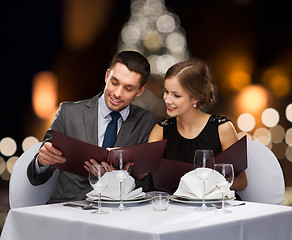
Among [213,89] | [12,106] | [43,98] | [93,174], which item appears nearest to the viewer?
[93,174]

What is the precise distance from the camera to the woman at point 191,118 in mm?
2342

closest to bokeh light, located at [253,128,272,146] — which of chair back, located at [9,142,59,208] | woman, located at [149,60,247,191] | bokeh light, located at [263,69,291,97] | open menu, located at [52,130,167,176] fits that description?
bokeh light, located at [263,69,291,97]

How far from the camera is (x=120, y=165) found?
1.70 m

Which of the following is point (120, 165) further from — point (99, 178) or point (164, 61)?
point (164, 61)

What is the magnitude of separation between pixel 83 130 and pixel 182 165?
0.69 metres

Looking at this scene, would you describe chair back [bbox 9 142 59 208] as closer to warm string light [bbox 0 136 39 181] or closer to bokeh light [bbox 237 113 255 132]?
bokeh light [bbox 237 113 255 132]

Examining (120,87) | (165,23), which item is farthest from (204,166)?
(165,23)

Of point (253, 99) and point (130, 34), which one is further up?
point (130, 34)

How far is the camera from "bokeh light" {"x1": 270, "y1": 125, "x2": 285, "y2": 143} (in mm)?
14544

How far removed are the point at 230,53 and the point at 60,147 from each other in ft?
36.4

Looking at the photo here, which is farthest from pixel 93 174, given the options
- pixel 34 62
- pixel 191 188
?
pixel 34 62

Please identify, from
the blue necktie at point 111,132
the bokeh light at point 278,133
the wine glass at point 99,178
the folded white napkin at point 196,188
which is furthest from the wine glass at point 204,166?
the bokeh light at point 278,133

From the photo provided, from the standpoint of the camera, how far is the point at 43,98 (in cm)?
1132

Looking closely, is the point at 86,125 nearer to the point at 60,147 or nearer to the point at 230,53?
the point at 60,147
